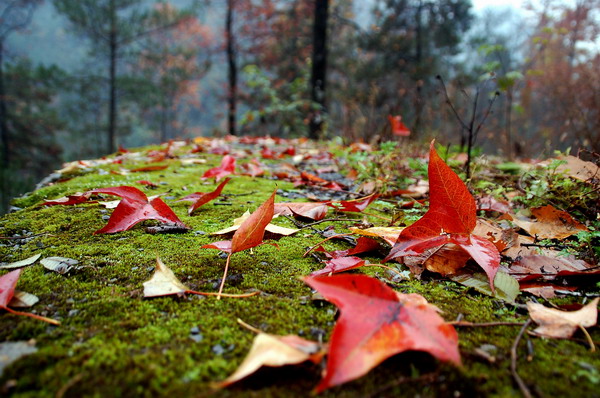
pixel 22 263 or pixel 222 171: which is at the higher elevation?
pixel 222 171

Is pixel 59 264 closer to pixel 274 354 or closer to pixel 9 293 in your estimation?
pixel 9 293

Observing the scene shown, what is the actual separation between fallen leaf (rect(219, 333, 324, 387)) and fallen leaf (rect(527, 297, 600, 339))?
1.52 ft

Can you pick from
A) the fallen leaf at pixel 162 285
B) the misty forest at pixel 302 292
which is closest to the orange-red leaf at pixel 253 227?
the misty forest at pixel 302 292

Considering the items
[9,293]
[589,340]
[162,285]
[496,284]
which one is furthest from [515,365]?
[9,293]

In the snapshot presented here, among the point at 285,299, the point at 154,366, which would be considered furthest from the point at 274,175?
the point at 154,366

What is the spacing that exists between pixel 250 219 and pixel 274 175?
1664mm

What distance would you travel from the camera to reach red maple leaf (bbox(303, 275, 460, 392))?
0.48m

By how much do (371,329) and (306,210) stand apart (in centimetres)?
89

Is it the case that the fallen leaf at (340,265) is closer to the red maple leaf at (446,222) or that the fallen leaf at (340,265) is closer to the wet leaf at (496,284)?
the red maple leaf at (446,222)

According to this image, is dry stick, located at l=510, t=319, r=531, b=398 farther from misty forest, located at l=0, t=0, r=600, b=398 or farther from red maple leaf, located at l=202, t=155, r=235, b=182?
red maple leaf, located at l=202, t=155, r=235, b=182

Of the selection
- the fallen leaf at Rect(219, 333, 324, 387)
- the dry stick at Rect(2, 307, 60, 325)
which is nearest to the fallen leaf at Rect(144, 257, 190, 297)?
the dry stick at Rect(2, 307, 60, 325)

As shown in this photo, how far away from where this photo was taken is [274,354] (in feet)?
1.77

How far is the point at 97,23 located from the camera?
12.9 meters

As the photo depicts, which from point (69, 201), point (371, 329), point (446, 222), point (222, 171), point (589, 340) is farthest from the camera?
point (222, 171)
